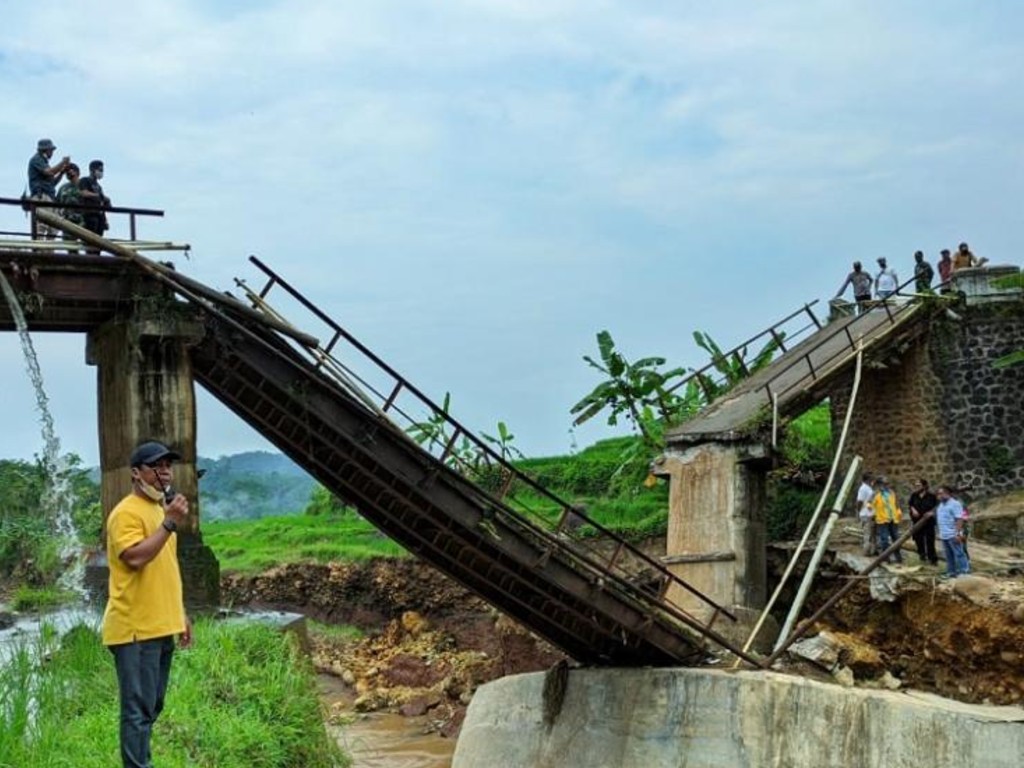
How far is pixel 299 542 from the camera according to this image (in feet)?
133

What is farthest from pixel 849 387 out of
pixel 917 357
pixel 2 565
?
pixel 2 565

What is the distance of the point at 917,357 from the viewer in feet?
85.5

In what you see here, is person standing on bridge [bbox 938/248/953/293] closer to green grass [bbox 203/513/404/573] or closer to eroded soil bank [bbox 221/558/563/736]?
eroded soil bank [bbox 221/558/563/736]

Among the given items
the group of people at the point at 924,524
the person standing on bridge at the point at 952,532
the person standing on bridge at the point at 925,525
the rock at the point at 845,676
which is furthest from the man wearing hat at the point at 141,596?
the person standing on bridge at the point at 925,525

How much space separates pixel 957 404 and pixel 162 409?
17236mm

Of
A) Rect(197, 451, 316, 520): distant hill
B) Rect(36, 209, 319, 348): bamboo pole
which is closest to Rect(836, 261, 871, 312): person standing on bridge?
Rect(36, 209, 319, 348): bamboo pole

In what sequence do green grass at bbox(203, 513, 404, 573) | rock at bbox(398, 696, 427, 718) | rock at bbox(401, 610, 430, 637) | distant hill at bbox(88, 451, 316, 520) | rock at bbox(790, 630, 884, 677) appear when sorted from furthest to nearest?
1. distant hill at bbox(88, 451, 316, 520)
2. green grass at bbox(203, 513, 404, 573)
3. rock at bbox(401, 610, 430, 637)
4. rock at bbox(398, 696, 427, 718)
5. rock at bbox(790, 630, 884, 677)

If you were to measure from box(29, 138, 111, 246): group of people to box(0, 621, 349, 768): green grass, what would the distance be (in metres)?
5.17

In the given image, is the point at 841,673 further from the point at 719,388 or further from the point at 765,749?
the point at 719,388

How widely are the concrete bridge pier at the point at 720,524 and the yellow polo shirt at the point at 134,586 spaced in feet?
50.1

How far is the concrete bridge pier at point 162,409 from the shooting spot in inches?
561

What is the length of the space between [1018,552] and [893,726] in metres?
7.58

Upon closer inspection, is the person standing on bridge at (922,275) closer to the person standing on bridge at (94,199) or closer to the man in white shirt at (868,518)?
the man in white shirt at (868,518)

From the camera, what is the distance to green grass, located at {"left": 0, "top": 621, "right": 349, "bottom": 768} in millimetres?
8320
